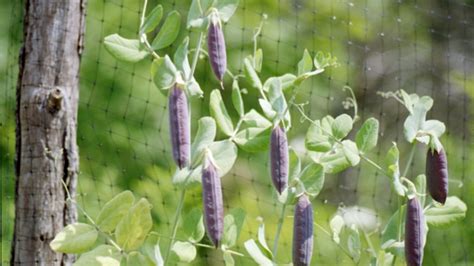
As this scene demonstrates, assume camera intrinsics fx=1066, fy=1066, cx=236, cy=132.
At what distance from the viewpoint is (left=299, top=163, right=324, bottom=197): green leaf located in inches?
55.2

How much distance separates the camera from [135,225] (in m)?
1.36

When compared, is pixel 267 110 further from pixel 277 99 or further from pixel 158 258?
pixel 158 258

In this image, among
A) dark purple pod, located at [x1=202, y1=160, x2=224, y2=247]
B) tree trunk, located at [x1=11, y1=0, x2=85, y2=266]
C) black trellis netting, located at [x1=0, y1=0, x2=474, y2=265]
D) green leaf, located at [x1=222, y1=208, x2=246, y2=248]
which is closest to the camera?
dark purple pod, located at [x1=202, y1=160, x2=224, y2=247]

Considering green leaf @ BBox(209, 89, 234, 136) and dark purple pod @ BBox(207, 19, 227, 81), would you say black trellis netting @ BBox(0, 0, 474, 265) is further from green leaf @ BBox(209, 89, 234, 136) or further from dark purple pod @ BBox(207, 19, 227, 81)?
dark purple pod @ BBox(207, 19, 227, 81)

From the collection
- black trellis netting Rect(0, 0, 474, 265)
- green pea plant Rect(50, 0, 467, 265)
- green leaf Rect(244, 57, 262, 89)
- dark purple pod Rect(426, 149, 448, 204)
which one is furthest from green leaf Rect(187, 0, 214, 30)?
black trellis netting Rect(0, 0, 474, 265)

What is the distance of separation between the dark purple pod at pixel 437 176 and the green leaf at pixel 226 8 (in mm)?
314

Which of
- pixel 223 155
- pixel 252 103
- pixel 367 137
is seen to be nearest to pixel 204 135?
pixel 223 155

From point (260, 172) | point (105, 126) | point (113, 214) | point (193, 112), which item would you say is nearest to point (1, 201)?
point (105, 126)

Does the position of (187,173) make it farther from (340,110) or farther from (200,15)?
(340,110)

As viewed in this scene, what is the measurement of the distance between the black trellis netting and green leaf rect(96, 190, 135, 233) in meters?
1.13

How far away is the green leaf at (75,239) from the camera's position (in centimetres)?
Answer: 136

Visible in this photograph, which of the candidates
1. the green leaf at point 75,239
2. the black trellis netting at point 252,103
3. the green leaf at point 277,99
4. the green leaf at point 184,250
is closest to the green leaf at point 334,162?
the green leaf at point 277,99

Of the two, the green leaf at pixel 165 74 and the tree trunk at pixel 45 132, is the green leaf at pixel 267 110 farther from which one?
the tree trunk at pixel 45 132

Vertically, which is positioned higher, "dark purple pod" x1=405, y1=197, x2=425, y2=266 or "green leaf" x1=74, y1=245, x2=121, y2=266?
"dark purple pod" x1=405, y1=197, x2=425, y2=266
